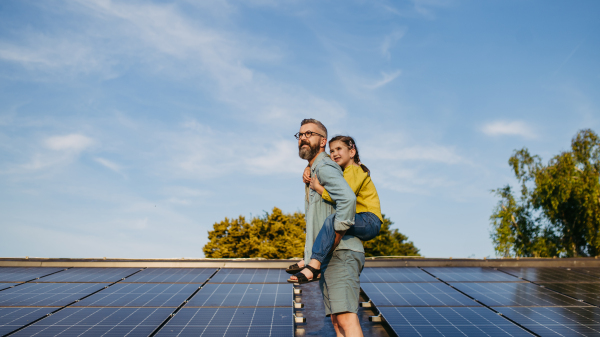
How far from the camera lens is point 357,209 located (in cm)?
403

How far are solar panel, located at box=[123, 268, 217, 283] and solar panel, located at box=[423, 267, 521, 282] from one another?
5.86 metres

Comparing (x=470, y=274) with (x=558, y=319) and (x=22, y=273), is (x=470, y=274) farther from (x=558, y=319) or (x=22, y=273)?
(x=22, y=273)

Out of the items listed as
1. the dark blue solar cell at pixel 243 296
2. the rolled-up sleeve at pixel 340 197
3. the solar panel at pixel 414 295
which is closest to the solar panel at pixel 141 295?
the dark blue solar cell at pixel 243 296

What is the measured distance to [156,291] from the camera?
8477mm

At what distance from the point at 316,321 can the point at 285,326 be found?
Result: 74 cm

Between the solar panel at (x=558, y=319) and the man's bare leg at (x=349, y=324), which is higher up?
the man's bare leg at (x=349, y=324)

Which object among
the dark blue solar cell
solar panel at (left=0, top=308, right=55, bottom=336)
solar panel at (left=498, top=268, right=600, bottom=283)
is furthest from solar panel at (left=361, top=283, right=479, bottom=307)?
solar panel at (left=0, top=308, right=55, bottom=336)

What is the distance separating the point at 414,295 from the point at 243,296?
131 inches

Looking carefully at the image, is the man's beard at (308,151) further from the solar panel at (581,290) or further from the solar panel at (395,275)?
the solar panel at (581,290)

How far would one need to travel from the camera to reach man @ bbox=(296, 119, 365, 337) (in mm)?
3602

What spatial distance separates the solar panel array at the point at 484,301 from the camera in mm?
6297

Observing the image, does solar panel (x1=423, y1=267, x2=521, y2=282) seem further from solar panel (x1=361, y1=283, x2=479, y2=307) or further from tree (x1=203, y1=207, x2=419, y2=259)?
tree (x1=203, y1=207, x2=419, y2=259)

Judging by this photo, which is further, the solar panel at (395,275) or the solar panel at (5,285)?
the solar panel at (395,275)

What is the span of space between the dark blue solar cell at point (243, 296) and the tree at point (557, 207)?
101 feet
